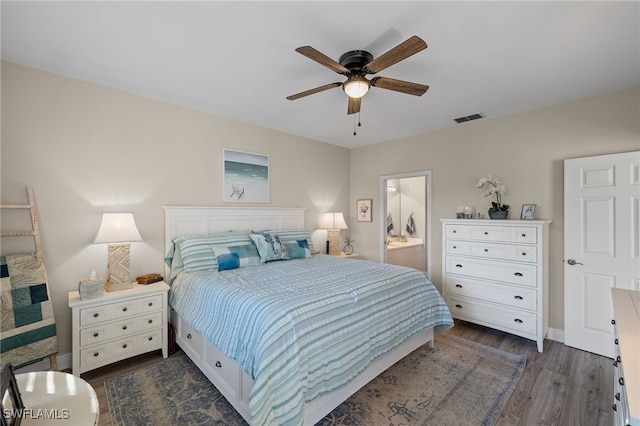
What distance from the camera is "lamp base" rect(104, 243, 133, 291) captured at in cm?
259

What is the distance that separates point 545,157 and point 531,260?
120cm

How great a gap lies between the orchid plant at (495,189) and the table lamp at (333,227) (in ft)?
6.78

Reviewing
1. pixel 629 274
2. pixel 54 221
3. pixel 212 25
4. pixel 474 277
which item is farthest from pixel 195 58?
pixel 629 274

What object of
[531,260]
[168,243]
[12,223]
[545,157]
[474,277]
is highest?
[545,157]

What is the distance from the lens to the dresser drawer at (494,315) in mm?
2984

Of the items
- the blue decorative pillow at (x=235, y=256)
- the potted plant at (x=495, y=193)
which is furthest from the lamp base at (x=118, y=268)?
the potted plant at (x=495, y=193)

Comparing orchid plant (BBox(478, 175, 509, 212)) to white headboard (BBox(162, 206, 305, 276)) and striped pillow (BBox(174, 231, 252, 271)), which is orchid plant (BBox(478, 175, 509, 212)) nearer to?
white headboard (BBox(162, 206, 305, 276))

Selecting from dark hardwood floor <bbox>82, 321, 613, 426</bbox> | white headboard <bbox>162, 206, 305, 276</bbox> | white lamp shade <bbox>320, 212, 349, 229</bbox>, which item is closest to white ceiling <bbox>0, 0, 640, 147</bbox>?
white headboard <bbox>162, 206, 305, 276</bbox>

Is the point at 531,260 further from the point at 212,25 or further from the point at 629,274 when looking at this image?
the point at 212,25

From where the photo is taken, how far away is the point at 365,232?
5047mm

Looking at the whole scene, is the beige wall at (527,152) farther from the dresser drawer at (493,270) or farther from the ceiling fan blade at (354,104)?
the ceiling fan blade at (354,104)

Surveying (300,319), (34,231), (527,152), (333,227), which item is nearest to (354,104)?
(300,319)

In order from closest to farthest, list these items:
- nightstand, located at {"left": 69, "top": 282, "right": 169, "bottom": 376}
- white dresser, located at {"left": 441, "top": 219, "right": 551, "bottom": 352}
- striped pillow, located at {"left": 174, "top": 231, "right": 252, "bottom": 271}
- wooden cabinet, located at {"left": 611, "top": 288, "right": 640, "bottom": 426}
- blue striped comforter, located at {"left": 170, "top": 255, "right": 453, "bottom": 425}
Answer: wooden cabinet, located at {"left": 611, "top": 288, "right": 640, "bottom": 426}, blue striped comforter, located at {"left": 170, "top": 255, "right": 453, "bottom": 425}, nightstand, located at {"left": 69, "top": 282, "right": 169, "bottom": 376}, striped pillow, located at {"left": 174, "top": 231, "right": 252, "bottom": 271}, white dresser, located at {"left": 441, "top": 219, "right": 551, "bottom": 352}

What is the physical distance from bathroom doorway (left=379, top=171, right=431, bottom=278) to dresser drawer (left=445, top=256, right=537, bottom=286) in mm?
1385
